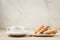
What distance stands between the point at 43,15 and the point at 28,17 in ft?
0.46

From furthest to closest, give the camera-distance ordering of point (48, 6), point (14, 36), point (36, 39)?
point (48, 6) < point (14, 36) < point (36, 39)

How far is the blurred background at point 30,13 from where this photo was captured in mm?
1569

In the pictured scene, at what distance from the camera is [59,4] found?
5.13 ft

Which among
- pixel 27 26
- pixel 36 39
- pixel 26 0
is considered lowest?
pixel 36 39

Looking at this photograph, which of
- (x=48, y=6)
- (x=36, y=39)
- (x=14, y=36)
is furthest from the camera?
(x=48, y=6)

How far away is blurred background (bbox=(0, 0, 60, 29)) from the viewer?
157 cm

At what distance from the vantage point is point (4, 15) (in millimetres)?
1604

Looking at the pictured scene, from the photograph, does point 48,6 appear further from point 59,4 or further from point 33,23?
point 33,23

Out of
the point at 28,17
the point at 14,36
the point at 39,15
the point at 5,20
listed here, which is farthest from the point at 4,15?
the point at 14,36

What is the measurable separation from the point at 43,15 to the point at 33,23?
→ 0.39 ft

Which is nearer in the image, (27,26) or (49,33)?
(49,33)

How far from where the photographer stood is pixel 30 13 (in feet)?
5.21

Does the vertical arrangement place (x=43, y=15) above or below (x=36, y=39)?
above

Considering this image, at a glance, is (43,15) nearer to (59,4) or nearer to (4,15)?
(59,4)
